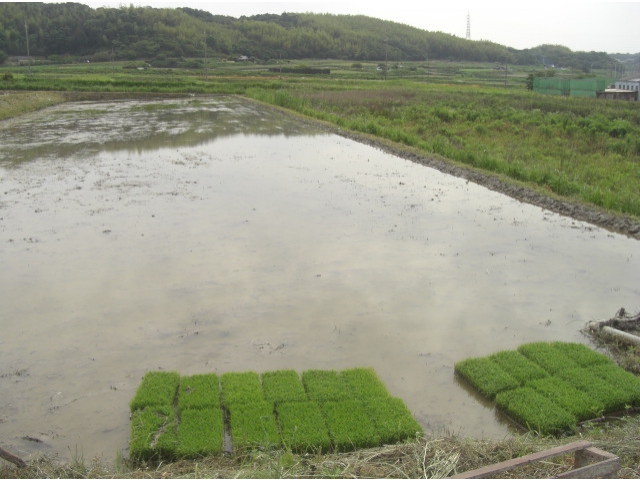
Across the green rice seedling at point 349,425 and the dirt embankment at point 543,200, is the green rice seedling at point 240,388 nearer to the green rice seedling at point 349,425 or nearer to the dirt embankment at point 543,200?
the green rice seedling at point 349,425

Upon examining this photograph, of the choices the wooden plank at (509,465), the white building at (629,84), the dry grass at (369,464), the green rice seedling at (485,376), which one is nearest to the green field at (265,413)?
the dry grass at (369,464)

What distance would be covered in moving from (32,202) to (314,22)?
11101cm

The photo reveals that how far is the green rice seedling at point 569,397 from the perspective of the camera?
154 inches

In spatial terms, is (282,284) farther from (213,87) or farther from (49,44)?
(49,44)

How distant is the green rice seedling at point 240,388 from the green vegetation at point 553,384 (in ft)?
5.16

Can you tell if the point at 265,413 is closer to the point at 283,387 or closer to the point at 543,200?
the point at 283,387

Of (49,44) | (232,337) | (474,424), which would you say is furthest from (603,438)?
(49,44)

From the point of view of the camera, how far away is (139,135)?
17.7m

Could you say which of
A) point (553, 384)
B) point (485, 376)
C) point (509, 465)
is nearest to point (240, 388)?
point (485, 376)

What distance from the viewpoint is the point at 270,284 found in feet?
20.1

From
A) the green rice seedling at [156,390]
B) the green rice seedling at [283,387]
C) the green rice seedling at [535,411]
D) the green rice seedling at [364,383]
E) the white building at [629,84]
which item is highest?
the white building at [629,84]

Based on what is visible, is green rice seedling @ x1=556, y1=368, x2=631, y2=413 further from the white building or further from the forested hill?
the forested hill

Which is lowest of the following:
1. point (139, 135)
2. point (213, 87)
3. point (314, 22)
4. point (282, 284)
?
point (282, 284)

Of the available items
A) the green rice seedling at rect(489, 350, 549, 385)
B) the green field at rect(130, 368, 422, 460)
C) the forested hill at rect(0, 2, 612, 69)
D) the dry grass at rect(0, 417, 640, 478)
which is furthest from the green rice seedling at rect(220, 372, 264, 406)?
the forested hill at rect(0, 2, 612, 69)
